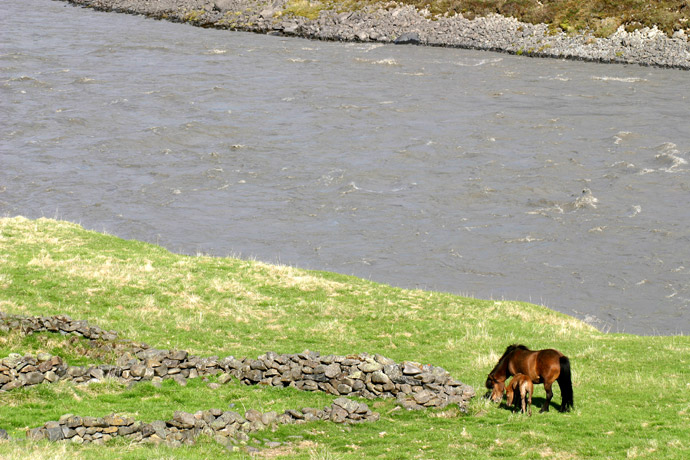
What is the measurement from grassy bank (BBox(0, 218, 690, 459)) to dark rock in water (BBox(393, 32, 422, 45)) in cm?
6195

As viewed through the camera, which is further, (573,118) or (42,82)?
(42,82)

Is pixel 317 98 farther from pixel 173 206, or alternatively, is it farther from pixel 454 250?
pixel 454 250

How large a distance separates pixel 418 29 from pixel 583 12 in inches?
721

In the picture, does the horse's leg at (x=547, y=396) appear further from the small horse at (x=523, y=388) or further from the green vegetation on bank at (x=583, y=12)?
the green vegetation on bank at (x=583, y=12)

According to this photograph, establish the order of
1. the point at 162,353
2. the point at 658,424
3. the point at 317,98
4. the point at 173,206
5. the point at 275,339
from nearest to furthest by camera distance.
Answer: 1. the point at 658,424
2. the point at 162,353
3. the point at 275,339
4. the point at 173,206
5. the point at 317,98

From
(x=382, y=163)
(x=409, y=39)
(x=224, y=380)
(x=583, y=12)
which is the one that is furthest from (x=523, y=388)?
(x=583, y=12)

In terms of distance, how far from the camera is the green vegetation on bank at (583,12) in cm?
8506

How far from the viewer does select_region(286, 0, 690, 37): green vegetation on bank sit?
8506 cm

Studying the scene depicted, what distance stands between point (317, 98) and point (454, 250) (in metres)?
32.0

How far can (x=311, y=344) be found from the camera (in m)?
23.3

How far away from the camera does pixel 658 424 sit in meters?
16.0

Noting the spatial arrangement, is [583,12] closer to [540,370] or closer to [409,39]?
[409,39]

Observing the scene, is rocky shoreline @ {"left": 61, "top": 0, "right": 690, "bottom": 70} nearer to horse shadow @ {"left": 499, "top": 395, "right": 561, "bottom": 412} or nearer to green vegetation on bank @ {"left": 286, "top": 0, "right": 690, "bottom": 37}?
green vegetation on bank @ {"left": 286, "top": 0, "right": 690, "bottom": 37}

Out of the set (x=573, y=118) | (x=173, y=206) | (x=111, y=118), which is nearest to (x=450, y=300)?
(x=173, y=206)
